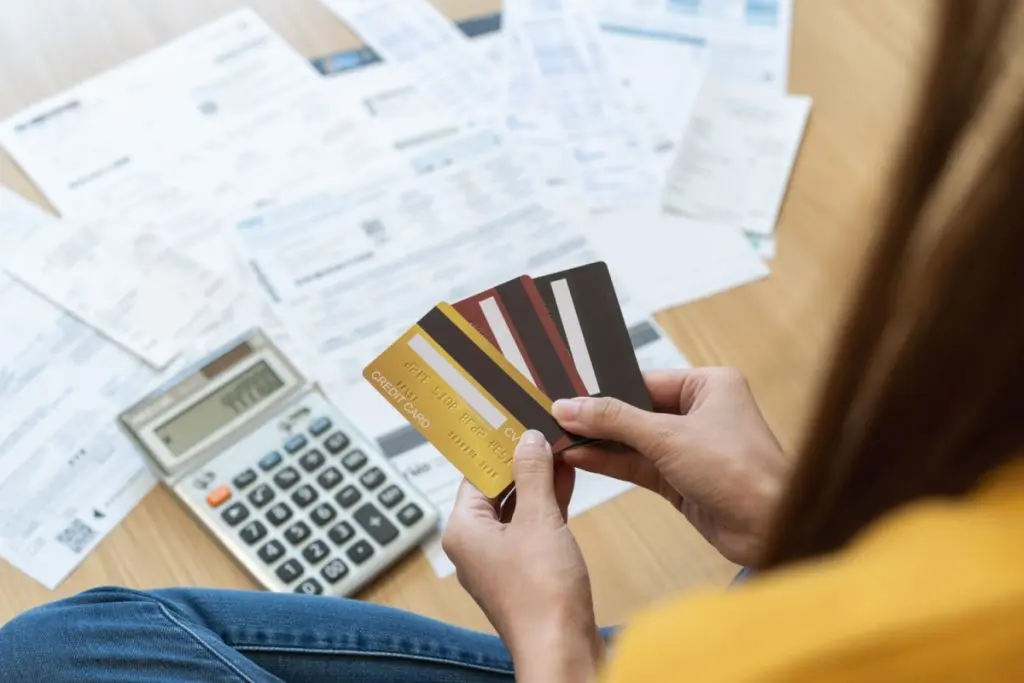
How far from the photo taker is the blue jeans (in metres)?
0.51

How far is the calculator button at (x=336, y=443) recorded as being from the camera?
605mm

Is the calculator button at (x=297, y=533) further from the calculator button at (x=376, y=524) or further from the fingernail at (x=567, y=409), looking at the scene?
the fingernail at (x=567, y=409)

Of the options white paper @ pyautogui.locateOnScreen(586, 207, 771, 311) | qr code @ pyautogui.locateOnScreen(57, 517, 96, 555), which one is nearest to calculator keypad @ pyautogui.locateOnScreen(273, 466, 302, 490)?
qr code @ pyautogui.locateOnScreen(57, 517, 96, 555)

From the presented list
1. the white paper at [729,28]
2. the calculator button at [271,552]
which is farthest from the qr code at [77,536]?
the white paper at [729,28]

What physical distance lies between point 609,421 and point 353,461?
0.17 metres

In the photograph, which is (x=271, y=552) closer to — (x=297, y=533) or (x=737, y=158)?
(x=297, y=533)

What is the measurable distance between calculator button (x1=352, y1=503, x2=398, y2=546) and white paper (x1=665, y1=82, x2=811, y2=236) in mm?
337

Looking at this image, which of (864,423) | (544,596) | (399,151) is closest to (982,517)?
(864,423)

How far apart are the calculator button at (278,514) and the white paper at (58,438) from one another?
8 cm

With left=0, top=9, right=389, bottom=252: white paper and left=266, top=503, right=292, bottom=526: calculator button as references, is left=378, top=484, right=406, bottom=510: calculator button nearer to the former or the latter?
left=266, top=503, right=292, bottom=526: calculator button

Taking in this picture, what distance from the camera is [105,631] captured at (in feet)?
1.69

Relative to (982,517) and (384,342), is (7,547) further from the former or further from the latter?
(982,517)

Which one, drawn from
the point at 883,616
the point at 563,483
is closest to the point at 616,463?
the point at 563,483

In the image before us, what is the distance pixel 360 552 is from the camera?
1.88ft
